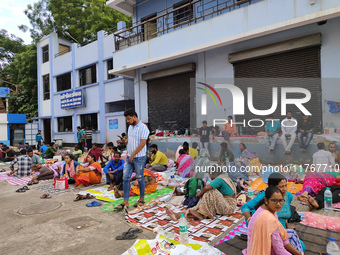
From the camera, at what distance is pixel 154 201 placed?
15.5ft

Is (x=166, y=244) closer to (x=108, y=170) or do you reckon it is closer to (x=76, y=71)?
(x=108, y=170)

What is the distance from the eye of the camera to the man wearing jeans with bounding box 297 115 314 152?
675 centimetres

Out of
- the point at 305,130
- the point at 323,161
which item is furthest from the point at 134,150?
the point at 305,130

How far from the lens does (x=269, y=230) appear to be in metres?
2.02

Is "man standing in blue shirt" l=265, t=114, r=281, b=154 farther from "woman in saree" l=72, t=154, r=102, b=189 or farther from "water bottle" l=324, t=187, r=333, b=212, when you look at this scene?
"woman in saree" l=72, t=154, r=102, b=189

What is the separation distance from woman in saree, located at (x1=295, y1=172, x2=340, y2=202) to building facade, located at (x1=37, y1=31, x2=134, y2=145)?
11.0m

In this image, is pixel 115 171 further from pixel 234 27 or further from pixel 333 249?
pixel 234 27

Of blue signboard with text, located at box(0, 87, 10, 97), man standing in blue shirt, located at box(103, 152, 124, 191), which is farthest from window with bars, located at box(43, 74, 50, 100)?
man standing in blue shirt, located at box(103, 152, 124, 191)

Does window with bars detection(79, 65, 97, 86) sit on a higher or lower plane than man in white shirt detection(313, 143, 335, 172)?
higher

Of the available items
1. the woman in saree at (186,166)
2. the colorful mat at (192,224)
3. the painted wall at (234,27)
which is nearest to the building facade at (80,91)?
Result: the painted wall at (234,27)

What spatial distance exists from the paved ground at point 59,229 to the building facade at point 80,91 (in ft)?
31.1

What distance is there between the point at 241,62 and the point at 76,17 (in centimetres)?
1823

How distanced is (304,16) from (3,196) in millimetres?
9523

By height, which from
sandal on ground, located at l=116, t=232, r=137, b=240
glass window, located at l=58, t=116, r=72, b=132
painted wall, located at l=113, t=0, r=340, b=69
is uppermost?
painted wall, located at l=113, t=0, r=340, b=69
